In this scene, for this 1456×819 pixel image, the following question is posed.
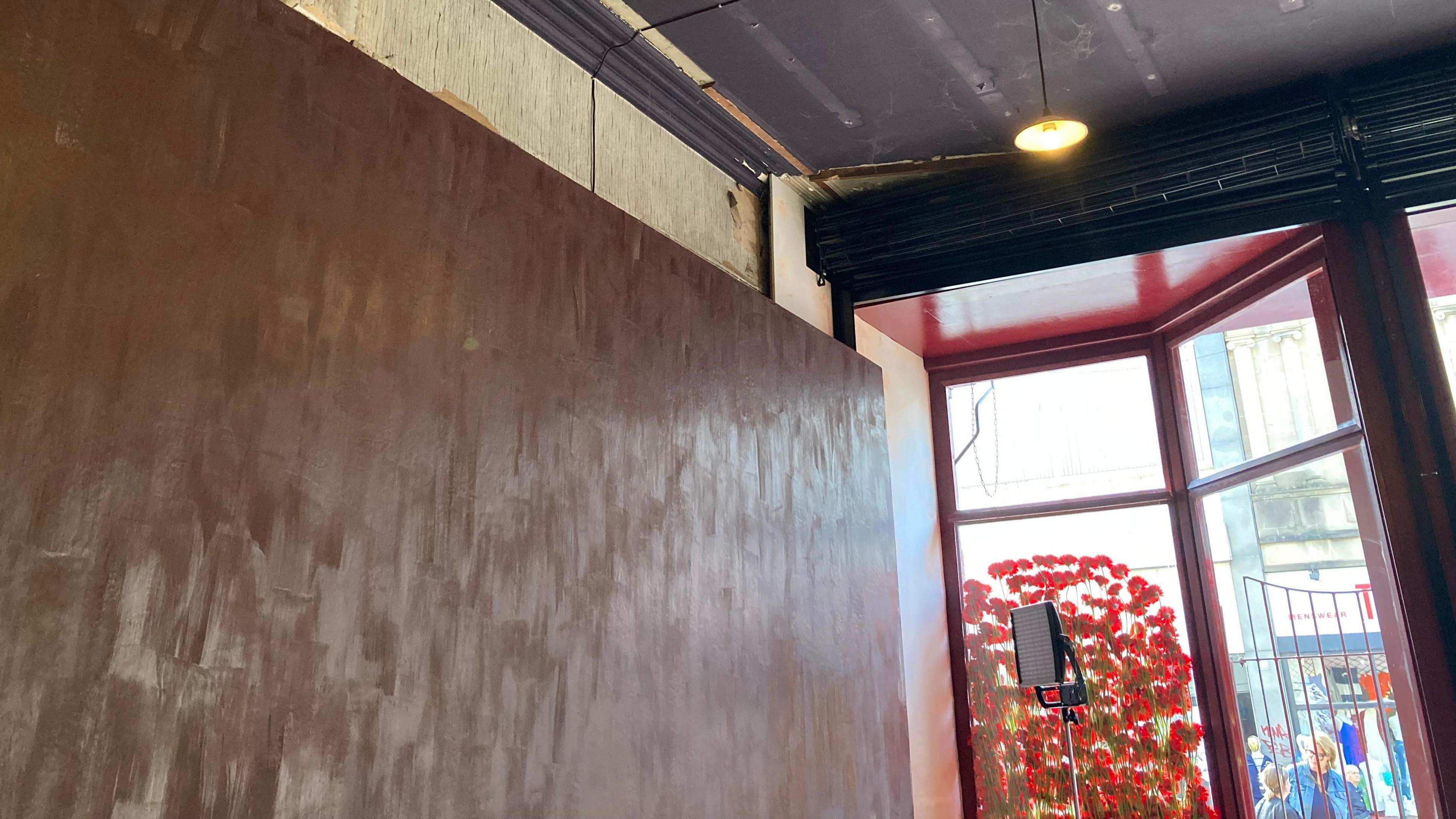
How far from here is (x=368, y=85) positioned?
1611 millimetres

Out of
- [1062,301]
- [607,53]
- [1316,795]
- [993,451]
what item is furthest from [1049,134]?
[1316,795]

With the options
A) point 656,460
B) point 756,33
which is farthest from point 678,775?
point 756,33

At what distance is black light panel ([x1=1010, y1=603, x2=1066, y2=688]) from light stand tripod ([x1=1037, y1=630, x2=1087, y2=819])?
0.02 metres

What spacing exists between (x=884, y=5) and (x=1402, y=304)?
184cm

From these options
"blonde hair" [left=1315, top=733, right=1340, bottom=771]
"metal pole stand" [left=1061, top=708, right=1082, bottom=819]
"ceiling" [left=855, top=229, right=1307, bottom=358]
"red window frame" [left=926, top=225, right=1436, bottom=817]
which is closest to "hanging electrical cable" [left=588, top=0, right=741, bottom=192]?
"ceiling" [left=855, top=229, right=1307, bottom=358]

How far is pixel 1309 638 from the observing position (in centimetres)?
322

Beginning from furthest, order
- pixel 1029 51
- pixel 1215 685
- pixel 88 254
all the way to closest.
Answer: pixel 1215 685
pixel 1029 51
pixel 88 254

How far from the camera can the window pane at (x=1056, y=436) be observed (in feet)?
13.1

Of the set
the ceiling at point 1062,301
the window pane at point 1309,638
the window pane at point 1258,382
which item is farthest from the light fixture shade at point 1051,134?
the window pane at point 1309,638

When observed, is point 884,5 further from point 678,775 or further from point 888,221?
point 678,775

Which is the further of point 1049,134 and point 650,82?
point 650,82

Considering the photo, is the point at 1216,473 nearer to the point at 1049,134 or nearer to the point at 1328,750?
the point at 1328,750

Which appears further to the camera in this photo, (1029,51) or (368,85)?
(1029,51)

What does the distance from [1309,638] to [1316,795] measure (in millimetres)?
514
